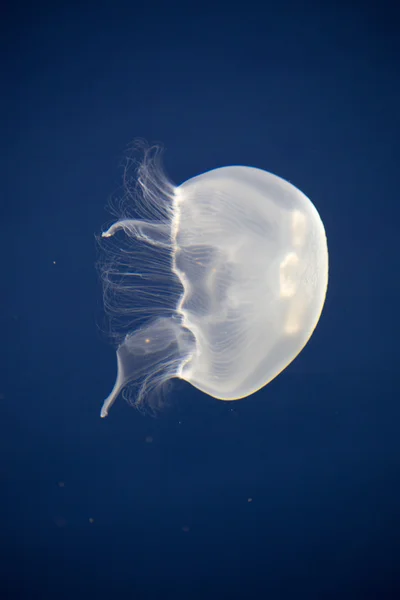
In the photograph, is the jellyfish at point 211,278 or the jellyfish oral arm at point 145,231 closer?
the jellyfish at point 211,278

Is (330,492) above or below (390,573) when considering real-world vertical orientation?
above

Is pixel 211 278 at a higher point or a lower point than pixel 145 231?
lower

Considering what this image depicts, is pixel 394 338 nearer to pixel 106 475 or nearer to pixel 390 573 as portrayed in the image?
pixel 390 573

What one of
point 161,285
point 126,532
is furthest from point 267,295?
point 126,532

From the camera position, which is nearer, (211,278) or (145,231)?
(211,278)

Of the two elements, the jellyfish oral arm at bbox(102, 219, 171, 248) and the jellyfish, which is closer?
the jellyfish

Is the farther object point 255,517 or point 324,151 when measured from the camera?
point 255,517

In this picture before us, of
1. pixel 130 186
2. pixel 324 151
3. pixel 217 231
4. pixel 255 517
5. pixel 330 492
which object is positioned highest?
pixel 324 151

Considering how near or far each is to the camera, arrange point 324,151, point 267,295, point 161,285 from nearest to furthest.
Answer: point 267,295, point 161,285, point 324,151
